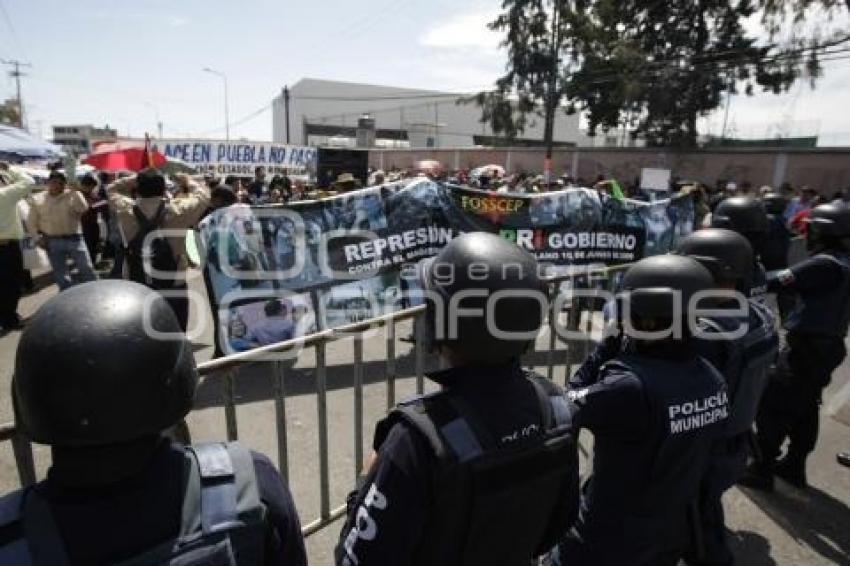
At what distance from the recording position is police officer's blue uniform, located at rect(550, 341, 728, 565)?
6.60 feet

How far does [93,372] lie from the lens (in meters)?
1.10

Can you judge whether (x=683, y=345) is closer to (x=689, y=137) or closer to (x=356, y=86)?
(x=689, y=137)

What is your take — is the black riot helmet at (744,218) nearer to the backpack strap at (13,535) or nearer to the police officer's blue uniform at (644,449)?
the police officer's blue uniform at (644,449)

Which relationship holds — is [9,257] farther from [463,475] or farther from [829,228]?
[829,228]

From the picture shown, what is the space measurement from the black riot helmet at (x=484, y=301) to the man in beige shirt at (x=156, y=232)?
4684 millimetres

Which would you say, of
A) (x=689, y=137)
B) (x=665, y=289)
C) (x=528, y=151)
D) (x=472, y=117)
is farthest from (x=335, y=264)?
(x=472, y=117)

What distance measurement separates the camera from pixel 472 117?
74.9 meters

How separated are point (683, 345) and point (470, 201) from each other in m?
4.60

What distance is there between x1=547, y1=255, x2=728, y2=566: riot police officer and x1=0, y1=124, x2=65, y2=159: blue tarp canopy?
49.9 feet

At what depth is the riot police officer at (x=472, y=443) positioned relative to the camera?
1.38m

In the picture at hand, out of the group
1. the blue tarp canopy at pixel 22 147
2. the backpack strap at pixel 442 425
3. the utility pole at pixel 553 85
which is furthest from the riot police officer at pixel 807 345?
the utility pole at pixel 553 85

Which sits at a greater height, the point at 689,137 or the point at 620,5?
the point at 620,5

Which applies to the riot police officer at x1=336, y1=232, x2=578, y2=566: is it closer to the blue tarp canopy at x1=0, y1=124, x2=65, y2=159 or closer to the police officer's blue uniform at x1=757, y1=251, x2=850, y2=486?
the police officer's blue uniform at x1=757, y1=251, x2=850, y2=486

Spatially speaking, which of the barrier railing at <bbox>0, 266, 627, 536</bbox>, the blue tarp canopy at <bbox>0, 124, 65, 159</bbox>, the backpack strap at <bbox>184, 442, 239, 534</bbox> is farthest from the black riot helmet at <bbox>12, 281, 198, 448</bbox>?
the blue tarp canopy at <bbox>0, 124, 65, 159</bbox>
